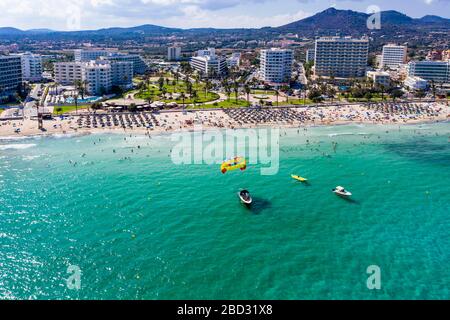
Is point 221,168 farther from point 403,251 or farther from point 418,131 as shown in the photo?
point 418,131

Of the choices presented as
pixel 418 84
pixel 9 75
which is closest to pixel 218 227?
pixel 9 75

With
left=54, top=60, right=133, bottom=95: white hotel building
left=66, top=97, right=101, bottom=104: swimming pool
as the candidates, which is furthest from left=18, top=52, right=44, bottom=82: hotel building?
left=66, top=97, right=101, bottom=104: swimming pool

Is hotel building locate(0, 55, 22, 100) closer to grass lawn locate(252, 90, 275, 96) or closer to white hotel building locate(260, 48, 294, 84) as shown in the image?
grass lawn locate(252, 90, 275, 96)

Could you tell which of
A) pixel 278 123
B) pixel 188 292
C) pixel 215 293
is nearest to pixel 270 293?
pixel 215 293

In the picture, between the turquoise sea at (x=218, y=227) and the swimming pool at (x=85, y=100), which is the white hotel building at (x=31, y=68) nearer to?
the swimming pool at (x=85, y=100)

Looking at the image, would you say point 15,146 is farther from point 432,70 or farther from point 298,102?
point 432,70

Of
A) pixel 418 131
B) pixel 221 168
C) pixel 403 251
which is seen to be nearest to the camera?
pixel 403 251
